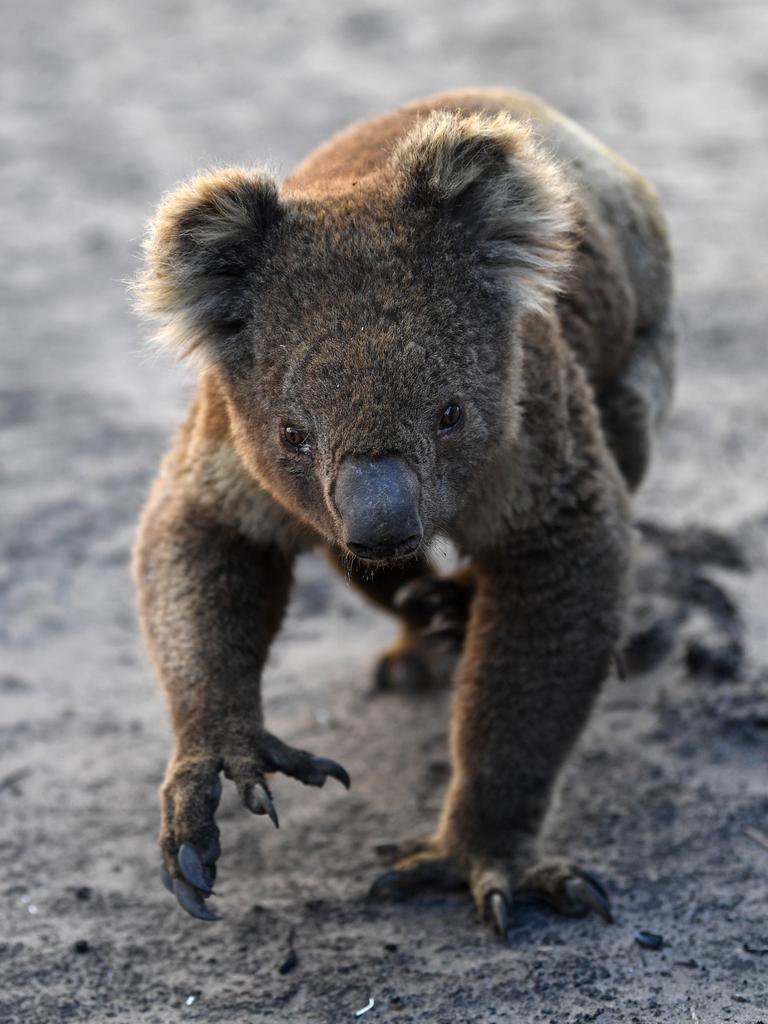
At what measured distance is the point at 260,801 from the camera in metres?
3.03

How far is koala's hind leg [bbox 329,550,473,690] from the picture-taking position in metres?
4.05

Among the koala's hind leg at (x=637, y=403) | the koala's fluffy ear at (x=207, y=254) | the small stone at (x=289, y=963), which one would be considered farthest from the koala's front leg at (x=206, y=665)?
the koala's hind leg at (x=637, y=403)

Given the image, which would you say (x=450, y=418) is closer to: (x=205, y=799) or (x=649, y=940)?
(x=205, y=799)

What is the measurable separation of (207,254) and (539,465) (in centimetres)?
91

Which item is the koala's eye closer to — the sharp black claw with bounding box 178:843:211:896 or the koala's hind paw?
the sharp black claw with bounding box 178:843:211:896

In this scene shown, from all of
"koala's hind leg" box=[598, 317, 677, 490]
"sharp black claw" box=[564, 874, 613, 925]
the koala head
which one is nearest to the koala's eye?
the koala head

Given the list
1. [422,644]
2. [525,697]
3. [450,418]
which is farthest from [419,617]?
[450,418]

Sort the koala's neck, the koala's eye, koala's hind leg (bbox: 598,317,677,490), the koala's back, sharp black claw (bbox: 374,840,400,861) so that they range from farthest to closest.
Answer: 1. koala's hind leg (bbox: 598,317,677,490)
2. sharp black claw (bbox: 374,840,400,861)
3. the koala's back
4. the koala's neck
5. the koala's eye

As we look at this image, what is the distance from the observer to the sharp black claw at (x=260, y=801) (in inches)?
118

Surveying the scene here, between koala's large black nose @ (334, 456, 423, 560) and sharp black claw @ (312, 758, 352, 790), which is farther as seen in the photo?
sharp black claw @ (312, 758, 352, 790)

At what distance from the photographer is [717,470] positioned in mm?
5477

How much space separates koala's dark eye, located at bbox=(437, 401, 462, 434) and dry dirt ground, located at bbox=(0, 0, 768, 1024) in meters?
0.85

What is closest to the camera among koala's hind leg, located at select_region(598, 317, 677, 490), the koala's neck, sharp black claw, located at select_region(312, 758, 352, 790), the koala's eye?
the koala's eye

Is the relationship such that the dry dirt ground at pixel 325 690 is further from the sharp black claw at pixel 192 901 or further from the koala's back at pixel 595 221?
the koala's back at pixel 595 221
